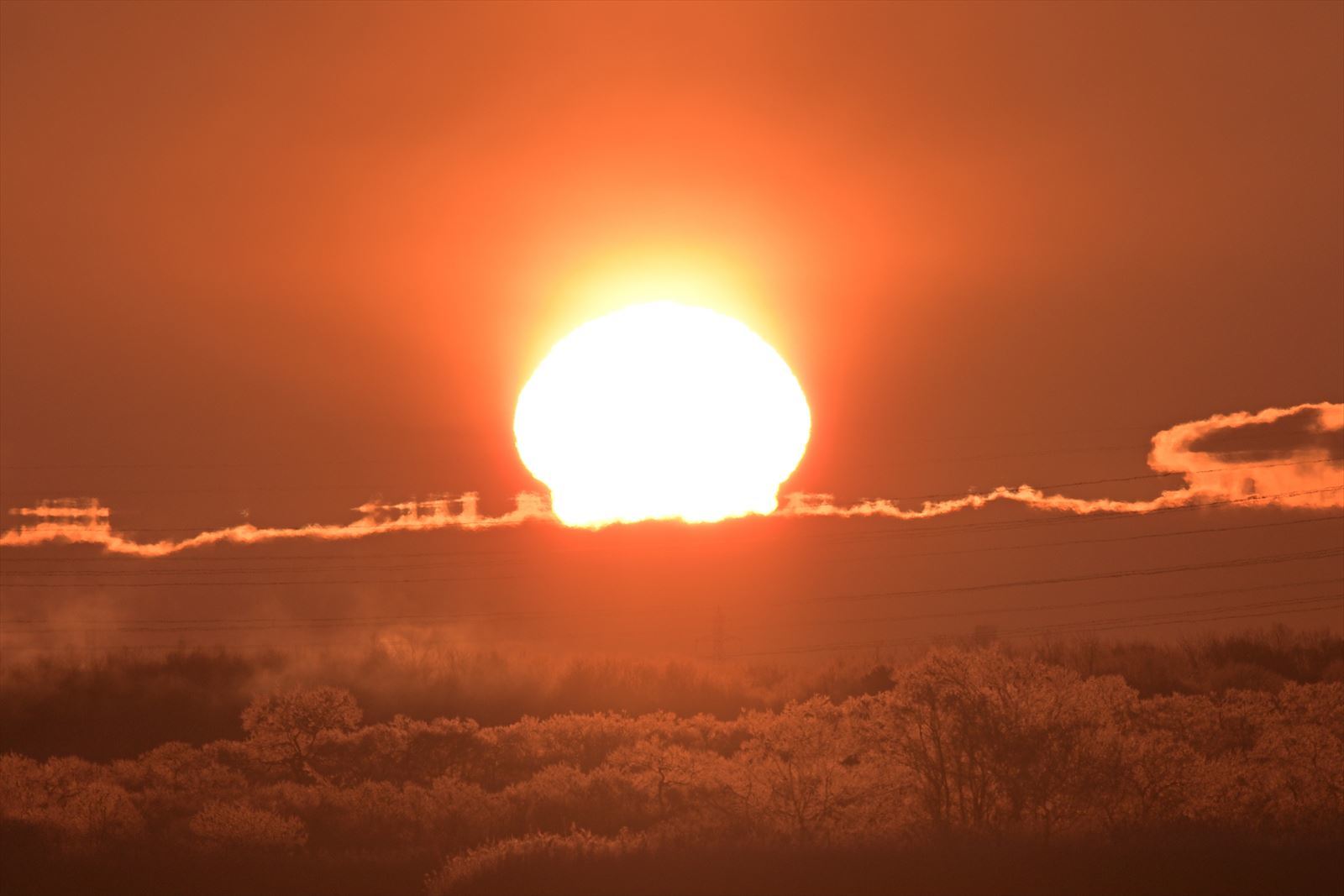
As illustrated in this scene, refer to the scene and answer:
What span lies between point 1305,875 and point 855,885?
33.6ft

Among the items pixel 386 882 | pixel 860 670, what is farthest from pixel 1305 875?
pixel 860 670

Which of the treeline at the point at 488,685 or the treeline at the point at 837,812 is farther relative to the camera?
the treeline at the point at 488,685

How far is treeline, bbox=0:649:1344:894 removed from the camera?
35.2 metres

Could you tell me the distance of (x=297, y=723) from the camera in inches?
2547

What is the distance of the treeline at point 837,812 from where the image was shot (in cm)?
3516

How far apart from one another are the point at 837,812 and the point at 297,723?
3093cm

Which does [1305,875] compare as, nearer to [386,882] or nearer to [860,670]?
[386,882]

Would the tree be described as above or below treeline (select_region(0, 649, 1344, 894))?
above

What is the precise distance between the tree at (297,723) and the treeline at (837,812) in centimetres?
333

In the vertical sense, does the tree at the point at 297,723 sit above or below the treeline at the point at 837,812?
above

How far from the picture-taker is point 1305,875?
110ft

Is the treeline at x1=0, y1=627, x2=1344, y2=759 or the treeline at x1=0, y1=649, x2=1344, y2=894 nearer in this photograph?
the treeline at x1=0, y1=649, x2=1344, y2=894

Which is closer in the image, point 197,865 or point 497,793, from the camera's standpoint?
point 197,865

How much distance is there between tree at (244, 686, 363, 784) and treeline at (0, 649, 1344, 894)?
3.33 meters
